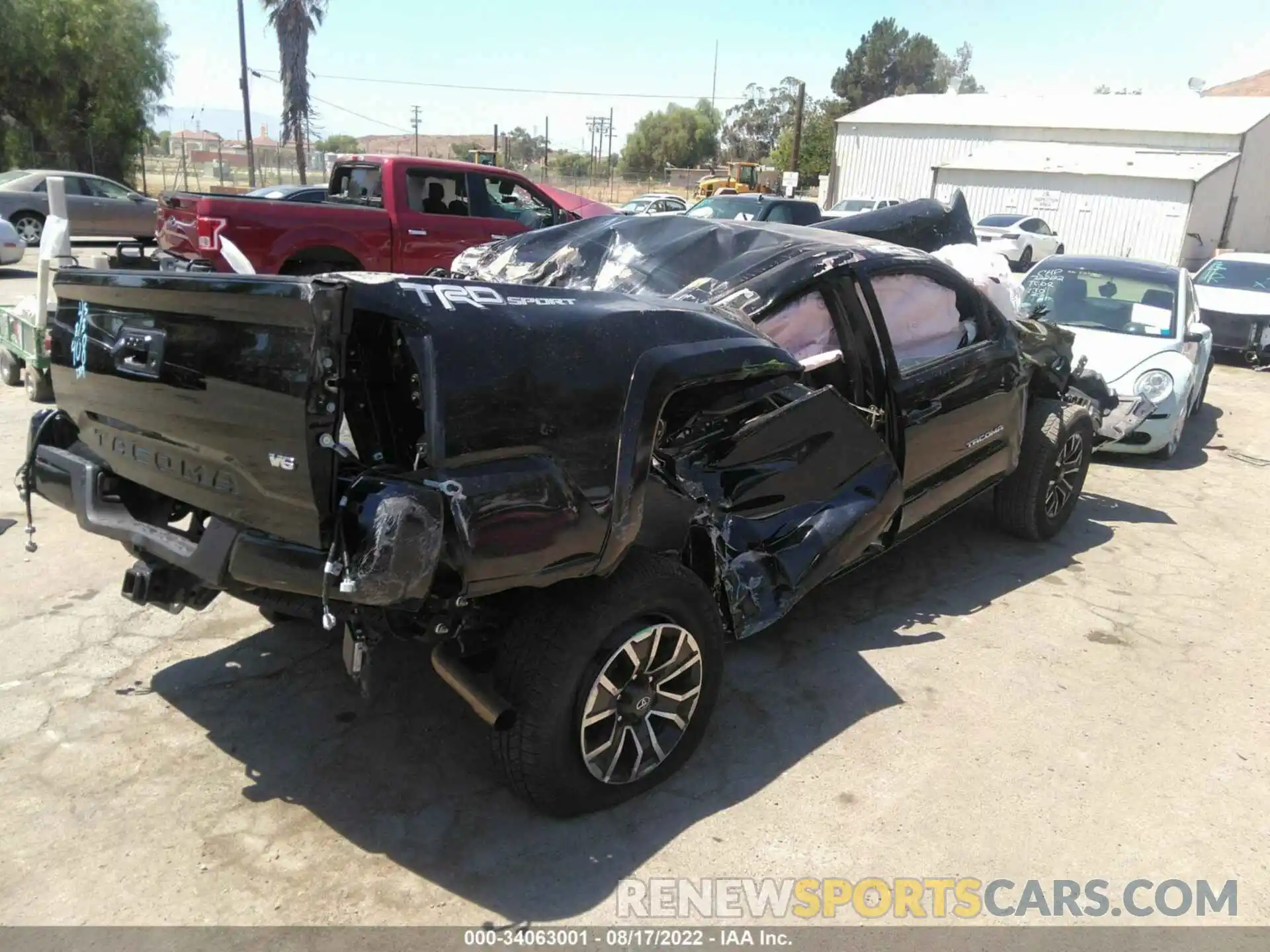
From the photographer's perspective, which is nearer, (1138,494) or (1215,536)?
(1215,536)

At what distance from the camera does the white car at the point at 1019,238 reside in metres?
22.0

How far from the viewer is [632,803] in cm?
309

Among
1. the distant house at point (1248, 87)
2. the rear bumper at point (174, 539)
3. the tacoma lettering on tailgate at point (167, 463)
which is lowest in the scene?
the rear bumper at point (174, 539)

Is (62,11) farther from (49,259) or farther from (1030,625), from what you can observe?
(1030,625)

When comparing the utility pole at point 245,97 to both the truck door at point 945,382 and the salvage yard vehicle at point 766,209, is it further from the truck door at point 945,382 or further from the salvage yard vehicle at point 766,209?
the truck door at point 945,382

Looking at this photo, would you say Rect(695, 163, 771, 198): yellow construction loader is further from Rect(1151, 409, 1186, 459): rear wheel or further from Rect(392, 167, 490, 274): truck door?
Rect(1151, 409, 1186, 459): rear wheel

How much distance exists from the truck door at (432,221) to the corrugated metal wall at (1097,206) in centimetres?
2232

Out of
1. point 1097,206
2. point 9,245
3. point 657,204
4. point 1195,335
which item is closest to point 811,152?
point 1097,206

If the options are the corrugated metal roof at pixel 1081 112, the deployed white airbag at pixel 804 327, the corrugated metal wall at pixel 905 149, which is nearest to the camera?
the deployed white airbag at pixel 804 327

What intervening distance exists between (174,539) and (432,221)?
7599mm

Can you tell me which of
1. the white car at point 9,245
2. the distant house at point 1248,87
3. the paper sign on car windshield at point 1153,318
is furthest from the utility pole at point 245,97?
the distant house at point 1248,87

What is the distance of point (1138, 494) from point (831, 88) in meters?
83.5

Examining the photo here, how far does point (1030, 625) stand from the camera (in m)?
4.59

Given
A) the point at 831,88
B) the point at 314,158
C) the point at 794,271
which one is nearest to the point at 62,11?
the point at 314,158
